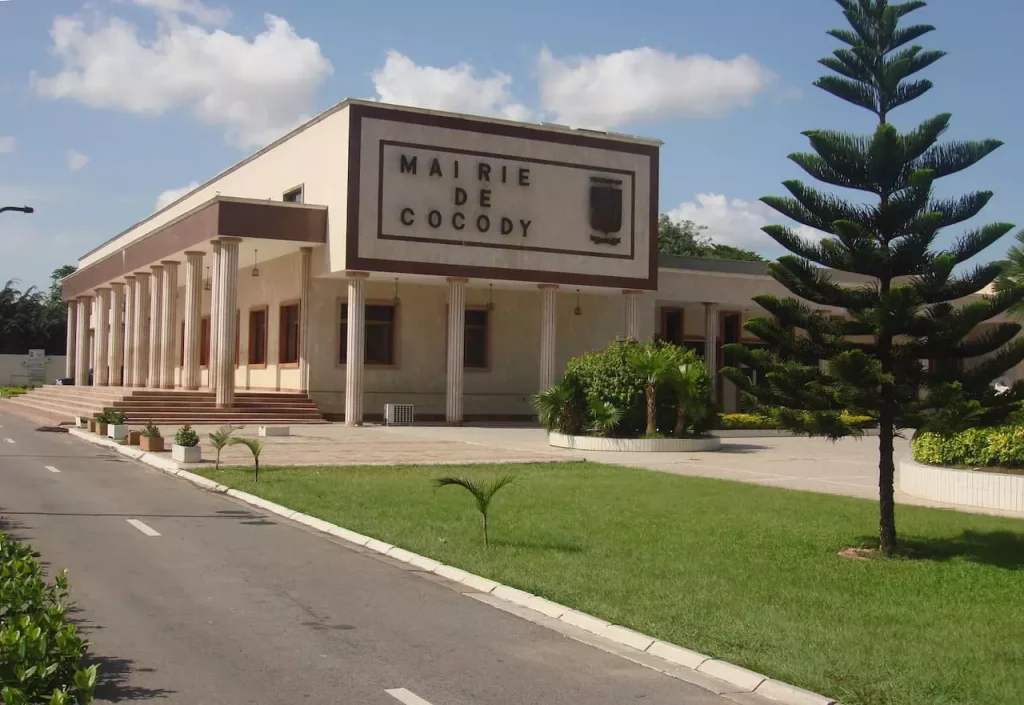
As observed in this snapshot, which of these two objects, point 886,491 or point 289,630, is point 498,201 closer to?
point 886,491

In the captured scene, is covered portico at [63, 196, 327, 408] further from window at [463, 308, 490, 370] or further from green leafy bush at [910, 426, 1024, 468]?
green leafy bush at [910, 426, 1024, 468]

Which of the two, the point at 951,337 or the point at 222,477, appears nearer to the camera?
the point at 951,337

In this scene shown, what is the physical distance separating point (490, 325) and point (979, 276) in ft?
102

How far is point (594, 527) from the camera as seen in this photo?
45.3ft

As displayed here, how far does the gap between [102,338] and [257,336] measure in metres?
13.5

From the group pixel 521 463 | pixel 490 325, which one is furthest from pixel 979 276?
pixel 490 325

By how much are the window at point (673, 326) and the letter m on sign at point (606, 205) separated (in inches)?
305

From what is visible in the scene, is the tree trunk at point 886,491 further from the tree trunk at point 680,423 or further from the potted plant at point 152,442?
the potted plant at point 152,442

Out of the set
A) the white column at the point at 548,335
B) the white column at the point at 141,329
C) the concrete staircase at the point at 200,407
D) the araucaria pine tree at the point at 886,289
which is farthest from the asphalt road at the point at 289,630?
the white column at the point at 141,329

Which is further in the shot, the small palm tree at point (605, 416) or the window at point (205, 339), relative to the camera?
the window at point (205, 339)

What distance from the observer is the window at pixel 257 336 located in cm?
4381

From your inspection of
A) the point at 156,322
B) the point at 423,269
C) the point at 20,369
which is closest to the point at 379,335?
the point at 423,269

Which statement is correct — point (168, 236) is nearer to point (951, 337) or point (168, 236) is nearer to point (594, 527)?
point (594, 527)

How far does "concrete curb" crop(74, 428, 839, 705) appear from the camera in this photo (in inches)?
276
